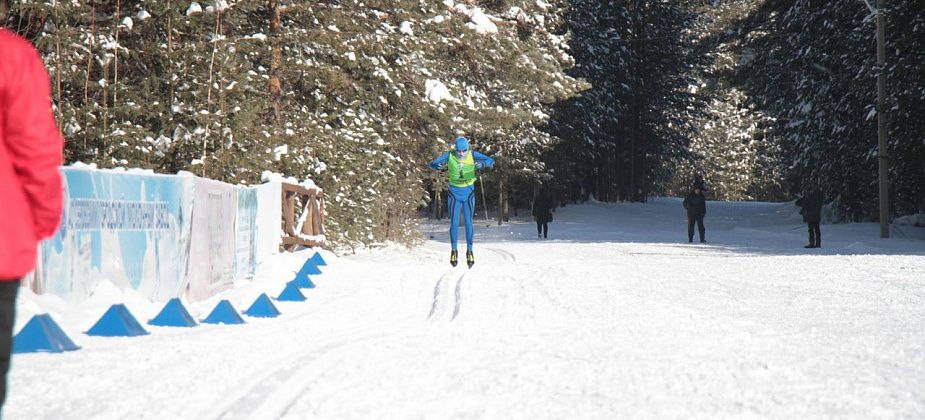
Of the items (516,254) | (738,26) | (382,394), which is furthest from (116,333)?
(738,26)

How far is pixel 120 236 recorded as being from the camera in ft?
26.6

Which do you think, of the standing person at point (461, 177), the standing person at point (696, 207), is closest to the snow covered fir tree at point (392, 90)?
the standing person at point (461, 177)

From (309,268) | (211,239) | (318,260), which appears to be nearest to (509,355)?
(211,239)

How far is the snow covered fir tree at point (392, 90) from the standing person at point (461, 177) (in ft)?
9.81

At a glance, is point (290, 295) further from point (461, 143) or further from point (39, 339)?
point (461, 143)

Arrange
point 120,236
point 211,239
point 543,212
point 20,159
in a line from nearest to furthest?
point 20,159
point 120,236
point 211,239
point 543,212

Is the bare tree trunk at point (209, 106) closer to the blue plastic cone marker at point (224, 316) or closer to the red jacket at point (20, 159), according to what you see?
the blue plastic cone marker at point (224, 316)

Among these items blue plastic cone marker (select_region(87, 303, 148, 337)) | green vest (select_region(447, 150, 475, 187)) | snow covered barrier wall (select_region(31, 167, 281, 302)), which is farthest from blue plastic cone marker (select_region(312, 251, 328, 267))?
blue plastic cone marker (select_region(87, 303, 148, 337))

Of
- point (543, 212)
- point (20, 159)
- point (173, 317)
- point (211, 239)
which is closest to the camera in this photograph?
point (20, 159)

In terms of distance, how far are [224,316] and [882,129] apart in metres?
22.6

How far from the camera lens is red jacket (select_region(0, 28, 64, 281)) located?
3.22 metres

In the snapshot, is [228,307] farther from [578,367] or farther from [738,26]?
[738,26]

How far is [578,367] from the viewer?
233 inches

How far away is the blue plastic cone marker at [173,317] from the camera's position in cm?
770
